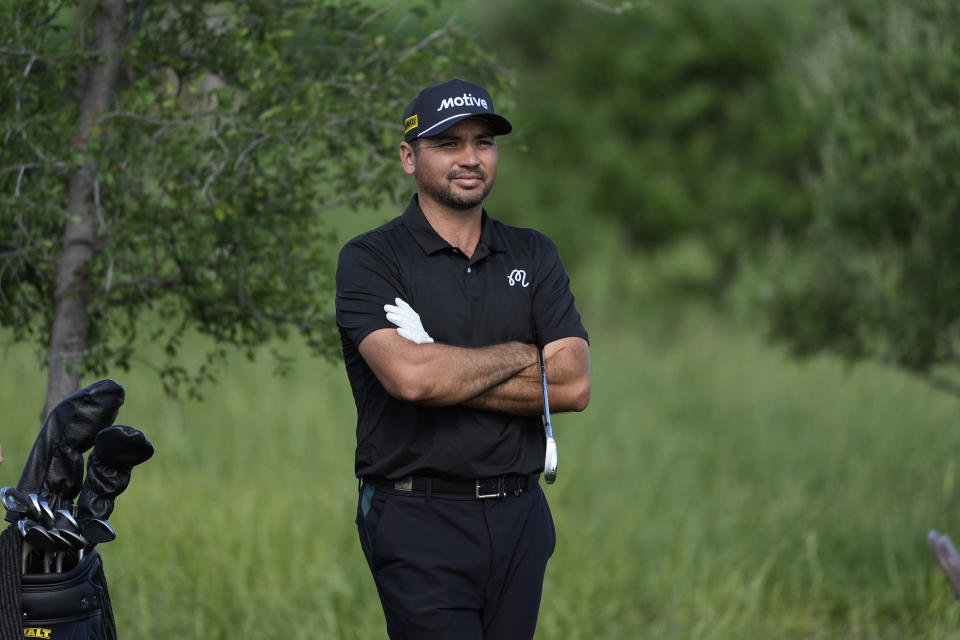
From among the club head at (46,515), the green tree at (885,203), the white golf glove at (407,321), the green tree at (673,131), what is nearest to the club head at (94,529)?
the club head at (46,515)

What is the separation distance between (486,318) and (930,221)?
21.6 feet

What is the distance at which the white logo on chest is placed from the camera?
14.9 ft

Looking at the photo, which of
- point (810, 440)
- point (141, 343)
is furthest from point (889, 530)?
point (141, 343)

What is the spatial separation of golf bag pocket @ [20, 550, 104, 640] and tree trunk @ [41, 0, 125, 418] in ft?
5.19

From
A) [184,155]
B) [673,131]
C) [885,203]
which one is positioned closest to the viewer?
[184,155]

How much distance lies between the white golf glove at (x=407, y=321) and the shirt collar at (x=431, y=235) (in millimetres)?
260

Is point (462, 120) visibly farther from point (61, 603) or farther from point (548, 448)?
point (61, 603)

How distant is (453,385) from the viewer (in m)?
4.21

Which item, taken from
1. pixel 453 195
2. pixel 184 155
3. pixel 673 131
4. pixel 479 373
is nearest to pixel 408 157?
pixel 453 195

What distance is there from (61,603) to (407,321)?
143cm

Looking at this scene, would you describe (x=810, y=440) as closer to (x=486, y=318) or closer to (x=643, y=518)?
(x=643, y=518)

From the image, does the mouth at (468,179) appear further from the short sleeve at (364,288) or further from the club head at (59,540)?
the club head at (59,540)

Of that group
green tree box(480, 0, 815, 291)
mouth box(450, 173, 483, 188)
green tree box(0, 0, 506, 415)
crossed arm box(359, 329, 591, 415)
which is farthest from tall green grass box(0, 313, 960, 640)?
green tree box(480, 0, 815, 291)

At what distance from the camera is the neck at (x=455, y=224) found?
4.55 metres
